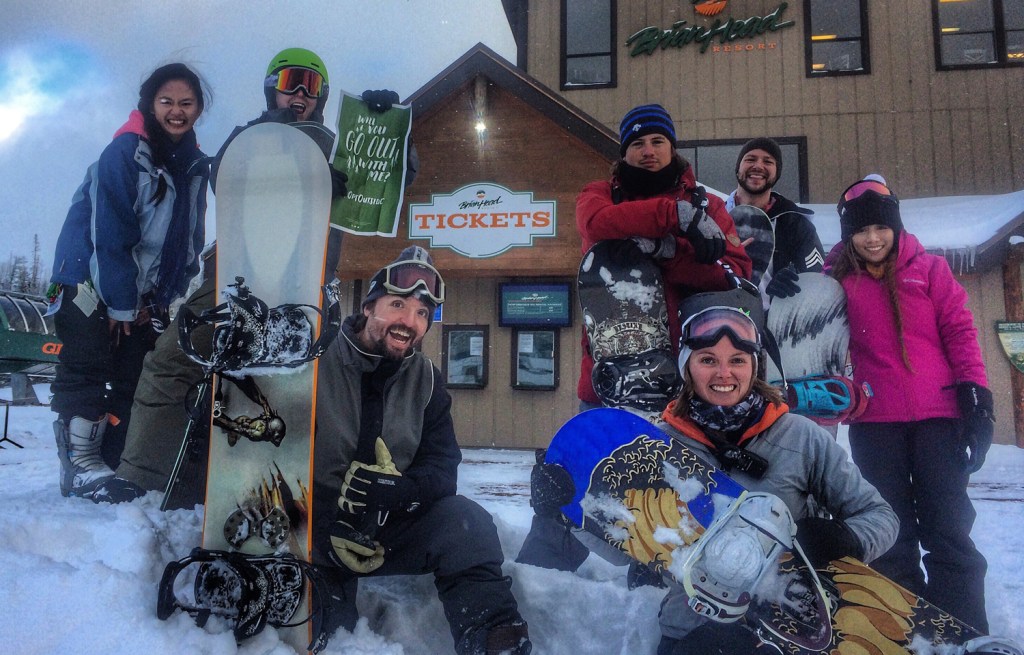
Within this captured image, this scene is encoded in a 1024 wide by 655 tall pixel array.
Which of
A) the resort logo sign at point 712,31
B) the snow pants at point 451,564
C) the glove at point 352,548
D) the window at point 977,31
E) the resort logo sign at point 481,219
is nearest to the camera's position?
the snow pants at point 451,564

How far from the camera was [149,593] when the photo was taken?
1.56m

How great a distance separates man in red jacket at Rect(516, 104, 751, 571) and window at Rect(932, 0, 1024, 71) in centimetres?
781

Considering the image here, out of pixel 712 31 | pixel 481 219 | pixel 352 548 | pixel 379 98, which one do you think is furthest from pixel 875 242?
pixel 712 31

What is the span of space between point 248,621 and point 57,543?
2.03 ft

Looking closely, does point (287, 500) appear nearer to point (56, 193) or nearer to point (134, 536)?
point (134, 536)

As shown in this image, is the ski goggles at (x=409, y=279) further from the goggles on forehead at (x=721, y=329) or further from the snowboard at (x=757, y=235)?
the snowboard at (x=757, y=235)

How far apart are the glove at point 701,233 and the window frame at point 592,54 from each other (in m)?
6.95

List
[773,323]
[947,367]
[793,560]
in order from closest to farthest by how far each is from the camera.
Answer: [793,560], [947,367], [773,323]

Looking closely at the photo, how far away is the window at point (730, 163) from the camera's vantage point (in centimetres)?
784

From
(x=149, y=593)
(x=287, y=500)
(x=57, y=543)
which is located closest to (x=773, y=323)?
(x=287, y=500)

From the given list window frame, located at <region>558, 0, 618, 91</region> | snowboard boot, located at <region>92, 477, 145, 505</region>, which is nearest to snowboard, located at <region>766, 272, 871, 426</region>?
snowboard boot, located at <region>92, 477, 145, 505</region>

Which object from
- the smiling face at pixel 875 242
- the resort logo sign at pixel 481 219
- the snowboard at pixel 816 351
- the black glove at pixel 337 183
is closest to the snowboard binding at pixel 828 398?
the snowboard at pixel 816 351

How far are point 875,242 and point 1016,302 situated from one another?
5978mm

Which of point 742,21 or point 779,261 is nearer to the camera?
point 779,261
